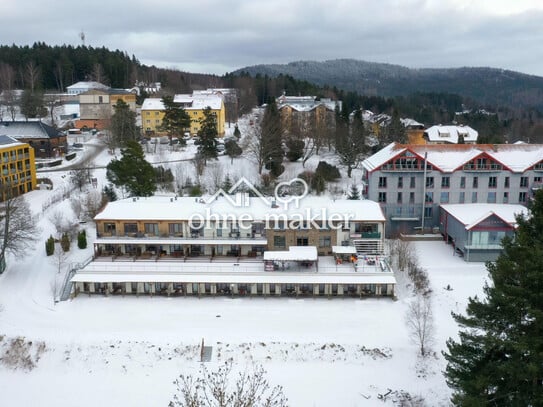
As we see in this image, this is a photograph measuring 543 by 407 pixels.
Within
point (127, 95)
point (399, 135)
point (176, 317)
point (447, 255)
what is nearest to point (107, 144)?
point (127, 95)

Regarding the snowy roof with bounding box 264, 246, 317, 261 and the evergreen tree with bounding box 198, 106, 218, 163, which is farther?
the evergreen tree with bounding box 198, 106, 218, 163

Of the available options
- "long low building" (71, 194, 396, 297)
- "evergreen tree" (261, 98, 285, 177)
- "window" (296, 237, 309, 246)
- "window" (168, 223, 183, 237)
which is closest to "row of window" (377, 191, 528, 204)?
"long low building" (71, 194, 396, 297)

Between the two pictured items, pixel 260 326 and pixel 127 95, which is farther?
pixel 127 95

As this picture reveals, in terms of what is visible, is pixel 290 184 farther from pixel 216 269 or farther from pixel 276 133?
pixel 216 269

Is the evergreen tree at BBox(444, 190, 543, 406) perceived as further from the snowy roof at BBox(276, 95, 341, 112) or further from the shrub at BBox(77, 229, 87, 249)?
the snowy roof at BBox(276, 95, 341, 112)

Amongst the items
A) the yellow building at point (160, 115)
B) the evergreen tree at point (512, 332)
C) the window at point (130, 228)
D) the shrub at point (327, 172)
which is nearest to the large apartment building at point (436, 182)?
the shrub at point (327, 172)

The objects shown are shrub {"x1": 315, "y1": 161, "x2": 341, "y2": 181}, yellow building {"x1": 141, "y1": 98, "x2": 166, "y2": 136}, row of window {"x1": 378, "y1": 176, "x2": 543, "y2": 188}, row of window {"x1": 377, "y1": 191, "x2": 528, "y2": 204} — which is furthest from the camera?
yellow building {"x1": 141, "y1": 98, "x2": 166, "y2": 136}

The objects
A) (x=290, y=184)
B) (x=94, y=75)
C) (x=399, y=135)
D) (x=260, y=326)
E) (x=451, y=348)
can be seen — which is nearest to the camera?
(x=451, y=348)

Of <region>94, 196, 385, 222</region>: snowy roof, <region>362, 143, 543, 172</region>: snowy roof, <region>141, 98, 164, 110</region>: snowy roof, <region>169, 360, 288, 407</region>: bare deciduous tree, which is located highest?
<region>141, 98, 164, 110</region>: snowy roof
